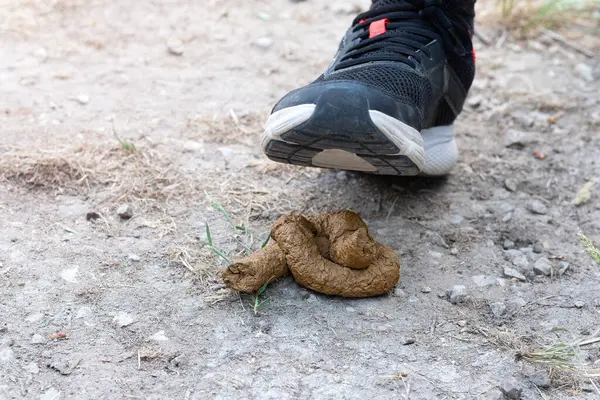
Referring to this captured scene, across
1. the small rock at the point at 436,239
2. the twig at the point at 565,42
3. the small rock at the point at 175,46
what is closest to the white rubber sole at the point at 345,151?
the small rock at the point at 436,239

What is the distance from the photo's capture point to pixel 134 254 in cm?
130

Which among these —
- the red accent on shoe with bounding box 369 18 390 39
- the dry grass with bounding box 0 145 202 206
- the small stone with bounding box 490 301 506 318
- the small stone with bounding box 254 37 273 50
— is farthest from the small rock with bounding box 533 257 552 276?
the small stone with bounding box 254 37 273 50

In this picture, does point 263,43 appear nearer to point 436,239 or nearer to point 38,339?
point 436,239

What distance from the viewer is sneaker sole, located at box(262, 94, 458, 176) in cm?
116

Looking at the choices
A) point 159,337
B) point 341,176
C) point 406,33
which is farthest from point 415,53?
point 159,337

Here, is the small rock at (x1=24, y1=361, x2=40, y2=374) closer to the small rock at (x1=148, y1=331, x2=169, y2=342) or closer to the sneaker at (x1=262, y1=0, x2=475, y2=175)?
the small rock at (x1=148, y1=331, x2=169, y2=342)

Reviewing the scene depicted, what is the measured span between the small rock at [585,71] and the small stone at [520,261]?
106 cm

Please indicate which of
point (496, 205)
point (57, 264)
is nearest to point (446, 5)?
point (496, 205)

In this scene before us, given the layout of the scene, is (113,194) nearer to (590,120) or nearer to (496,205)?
(496,205)

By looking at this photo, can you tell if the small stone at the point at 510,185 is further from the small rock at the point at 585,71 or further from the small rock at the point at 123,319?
the small rock at the point at 123,319

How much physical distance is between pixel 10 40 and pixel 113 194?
0.99m

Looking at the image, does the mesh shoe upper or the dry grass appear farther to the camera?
the dry grass

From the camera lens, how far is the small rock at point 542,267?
1.34 m

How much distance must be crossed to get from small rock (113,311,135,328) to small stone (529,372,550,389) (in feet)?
2.11
